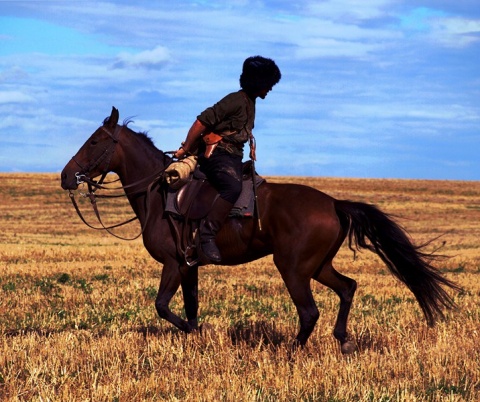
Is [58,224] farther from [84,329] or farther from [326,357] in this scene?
[326,357]

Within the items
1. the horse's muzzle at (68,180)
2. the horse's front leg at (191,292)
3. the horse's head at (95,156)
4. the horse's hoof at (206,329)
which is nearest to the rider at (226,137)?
the horse's front leg at (191,292)

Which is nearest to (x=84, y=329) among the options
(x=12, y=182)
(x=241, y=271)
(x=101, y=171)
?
(x=101, y=171)

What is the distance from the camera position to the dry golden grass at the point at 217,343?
7305mm

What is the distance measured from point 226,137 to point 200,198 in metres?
0.78

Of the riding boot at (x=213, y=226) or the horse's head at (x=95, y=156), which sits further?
the horse's head at (x=95, y=156)

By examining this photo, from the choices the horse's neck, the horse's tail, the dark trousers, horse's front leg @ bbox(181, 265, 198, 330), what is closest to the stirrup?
horse's front leg @ bbox(181, 265, 198, 330)

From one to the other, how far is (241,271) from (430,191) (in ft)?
181

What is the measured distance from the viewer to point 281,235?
30.1 feet

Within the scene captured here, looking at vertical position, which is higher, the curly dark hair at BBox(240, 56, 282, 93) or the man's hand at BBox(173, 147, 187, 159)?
the curly dark hair at BBox(240, 56, 282, 93)

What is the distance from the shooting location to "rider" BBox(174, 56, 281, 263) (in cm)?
925

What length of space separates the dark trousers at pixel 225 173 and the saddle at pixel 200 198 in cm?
9

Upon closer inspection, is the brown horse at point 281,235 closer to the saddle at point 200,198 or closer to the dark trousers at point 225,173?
the saddle at point 200,198

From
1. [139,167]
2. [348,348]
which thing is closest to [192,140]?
[139,167]

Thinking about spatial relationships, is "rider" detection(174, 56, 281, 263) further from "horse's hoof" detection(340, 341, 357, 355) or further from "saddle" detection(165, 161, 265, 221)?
"horse's hoof" detection(340, 341, 357, 355)
